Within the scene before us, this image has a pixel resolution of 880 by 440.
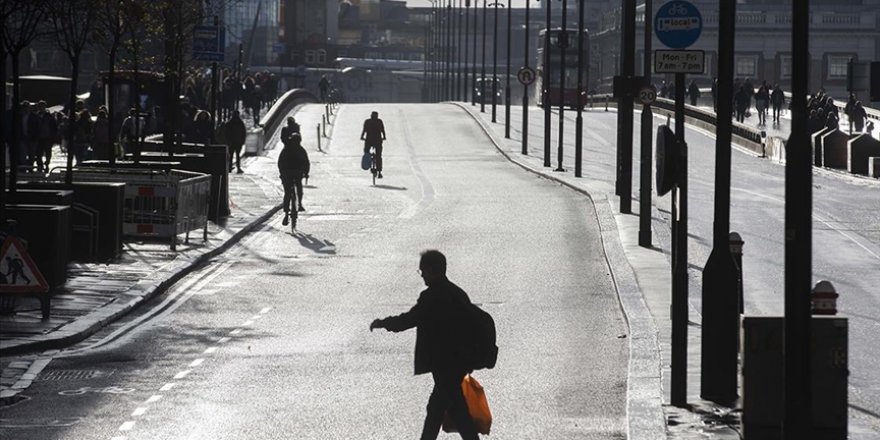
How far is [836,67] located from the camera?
130375 millimetres

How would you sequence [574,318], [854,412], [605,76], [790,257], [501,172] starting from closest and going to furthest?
[790,257] → [854,412] → [574,318] → [501,172] → [605,76]

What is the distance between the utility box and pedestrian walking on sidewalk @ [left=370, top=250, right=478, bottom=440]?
2.09 meters

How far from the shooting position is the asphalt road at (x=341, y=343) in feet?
46.1

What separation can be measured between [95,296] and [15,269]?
8.78 feet

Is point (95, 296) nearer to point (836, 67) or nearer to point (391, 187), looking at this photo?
point (391, 187)

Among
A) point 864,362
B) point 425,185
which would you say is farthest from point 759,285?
point 425,185

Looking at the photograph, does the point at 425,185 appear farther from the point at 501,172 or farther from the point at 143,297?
the point at 143,297

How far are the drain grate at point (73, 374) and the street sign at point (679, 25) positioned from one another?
6.05m

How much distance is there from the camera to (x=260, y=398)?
49.4 ft

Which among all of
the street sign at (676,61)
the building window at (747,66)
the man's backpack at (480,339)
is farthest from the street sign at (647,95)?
the building window at (747,66)

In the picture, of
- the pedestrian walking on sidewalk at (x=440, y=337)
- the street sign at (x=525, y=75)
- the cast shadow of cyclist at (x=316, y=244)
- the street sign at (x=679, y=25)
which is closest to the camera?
the pedestrian walking on sidewalk at (x=440, y=337)

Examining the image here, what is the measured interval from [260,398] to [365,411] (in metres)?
1.06

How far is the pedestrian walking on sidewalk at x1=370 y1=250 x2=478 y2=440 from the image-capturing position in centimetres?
1168

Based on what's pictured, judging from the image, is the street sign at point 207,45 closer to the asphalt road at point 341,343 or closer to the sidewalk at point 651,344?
the asphalt road at point 341,343
